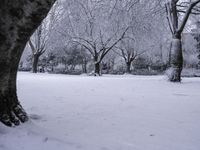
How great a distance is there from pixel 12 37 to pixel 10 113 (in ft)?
3.17

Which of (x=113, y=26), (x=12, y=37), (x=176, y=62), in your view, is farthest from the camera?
(x=113, y=26)

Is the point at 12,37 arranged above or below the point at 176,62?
above

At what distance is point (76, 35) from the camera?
28.8m

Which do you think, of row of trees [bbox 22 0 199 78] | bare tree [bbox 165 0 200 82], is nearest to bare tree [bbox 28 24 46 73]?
row of trees [bbox 22 0 199 78]

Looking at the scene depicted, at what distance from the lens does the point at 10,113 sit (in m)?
3.63

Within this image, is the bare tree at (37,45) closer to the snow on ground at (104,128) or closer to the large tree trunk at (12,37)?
the snow on ground at (104,128)

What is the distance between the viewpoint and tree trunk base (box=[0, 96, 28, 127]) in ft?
11.6

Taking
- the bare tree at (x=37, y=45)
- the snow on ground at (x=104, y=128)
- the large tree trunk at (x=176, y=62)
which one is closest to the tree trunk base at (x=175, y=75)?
the large tree trunk at (x=176, y=62)

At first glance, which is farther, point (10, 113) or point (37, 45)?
point (37, 45)

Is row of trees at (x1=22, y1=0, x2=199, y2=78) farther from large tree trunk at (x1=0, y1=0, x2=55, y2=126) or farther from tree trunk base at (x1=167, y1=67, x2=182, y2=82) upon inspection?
large tree trunk at (x1=0, y1=0, x2=55, y2=126)

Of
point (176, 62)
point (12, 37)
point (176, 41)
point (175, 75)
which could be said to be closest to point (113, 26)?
point (176, 41)

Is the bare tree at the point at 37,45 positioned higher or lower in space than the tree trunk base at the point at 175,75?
higher

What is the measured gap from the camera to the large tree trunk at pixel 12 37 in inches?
134

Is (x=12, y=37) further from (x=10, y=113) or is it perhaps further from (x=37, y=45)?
(x=37, y=45)
